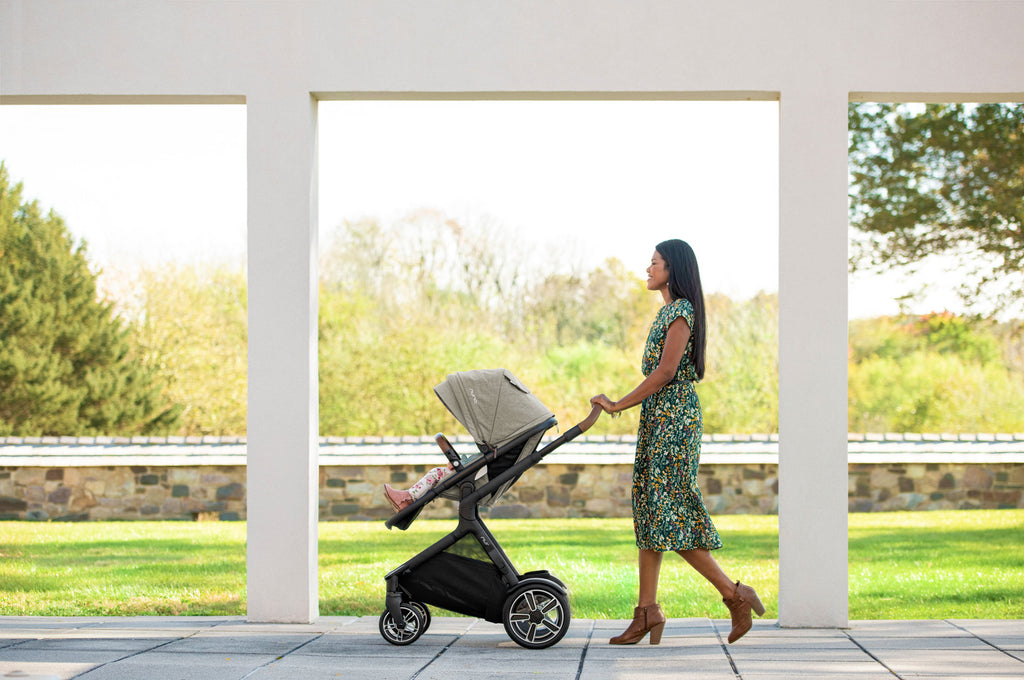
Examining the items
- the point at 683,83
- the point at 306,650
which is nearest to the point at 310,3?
the point at 683,83

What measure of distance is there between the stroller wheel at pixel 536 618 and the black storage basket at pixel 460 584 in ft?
0.17

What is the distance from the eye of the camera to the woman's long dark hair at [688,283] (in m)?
4.07

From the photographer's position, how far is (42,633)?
4285 mm

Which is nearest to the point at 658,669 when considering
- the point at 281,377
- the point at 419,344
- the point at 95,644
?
the point at 281,377

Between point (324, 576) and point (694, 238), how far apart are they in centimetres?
763

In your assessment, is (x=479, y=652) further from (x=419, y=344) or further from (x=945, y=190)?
(x=419, y=344)

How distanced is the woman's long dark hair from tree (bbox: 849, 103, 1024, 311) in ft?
25.4

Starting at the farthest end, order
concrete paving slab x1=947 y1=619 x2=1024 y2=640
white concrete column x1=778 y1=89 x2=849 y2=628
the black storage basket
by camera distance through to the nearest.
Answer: white concrete column x1=778 y1=89 x2=849 y2=628 → concrete paving slab x1=947 y1=619 x2=1024 y2=640 → the black storage basket

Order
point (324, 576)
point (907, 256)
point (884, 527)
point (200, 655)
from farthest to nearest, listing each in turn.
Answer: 1. point (907, 256)
2. point (884, 527)
3. point (324, 576)
4. point (200, 655)

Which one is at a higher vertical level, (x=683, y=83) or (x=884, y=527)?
(x=683, y=83)

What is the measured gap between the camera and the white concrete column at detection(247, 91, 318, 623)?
4.46 meters

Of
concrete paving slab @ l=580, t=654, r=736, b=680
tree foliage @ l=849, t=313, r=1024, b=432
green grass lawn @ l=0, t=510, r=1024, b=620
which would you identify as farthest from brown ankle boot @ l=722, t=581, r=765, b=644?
tree foliage @ l=849, t=313, r=1024, b=432

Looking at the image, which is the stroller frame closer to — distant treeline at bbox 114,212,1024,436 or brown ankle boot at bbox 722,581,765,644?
brown ankle boot at bbox 722,581,765,644

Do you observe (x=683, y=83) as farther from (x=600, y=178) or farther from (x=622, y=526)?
(x=600, y=178)
